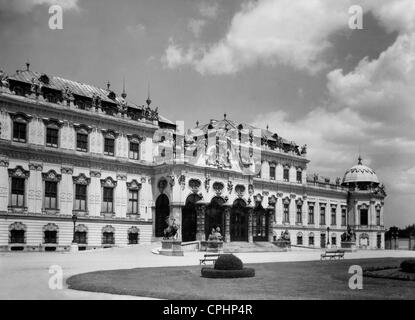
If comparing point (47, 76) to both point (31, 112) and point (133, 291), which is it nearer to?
point (31, 112)

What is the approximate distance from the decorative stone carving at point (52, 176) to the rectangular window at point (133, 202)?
746 cm

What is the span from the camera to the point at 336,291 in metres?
18.6

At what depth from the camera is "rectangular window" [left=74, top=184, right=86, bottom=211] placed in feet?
151

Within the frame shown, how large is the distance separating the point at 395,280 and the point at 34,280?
1505 centimetres

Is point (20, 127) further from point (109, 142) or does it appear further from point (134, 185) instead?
point (134, 185)

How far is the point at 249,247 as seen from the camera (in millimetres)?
51406

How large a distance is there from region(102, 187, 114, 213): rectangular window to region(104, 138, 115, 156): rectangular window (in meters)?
3.20

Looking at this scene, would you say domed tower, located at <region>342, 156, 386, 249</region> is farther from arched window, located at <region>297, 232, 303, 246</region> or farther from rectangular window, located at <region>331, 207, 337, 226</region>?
arched window, located at <region>297, 232, 303, 246</region>

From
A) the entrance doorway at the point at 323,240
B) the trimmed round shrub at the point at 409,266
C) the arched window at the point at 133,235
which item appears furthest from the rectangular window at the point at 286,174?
the trimmed round shrub at the point at 409,266

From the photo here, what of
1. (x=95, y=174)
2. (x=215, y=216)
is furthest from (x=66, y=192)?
(x=215, y=216)

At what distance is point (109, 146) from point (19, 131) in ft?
28.0

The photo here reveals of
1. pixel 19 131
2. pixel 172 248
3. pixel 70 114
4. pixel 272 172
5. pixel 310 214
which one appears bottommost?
pixel 172 248

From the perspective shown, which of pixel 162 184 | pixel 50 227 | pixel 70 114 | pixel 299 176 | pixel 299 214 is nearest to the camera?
pixel 50 227
